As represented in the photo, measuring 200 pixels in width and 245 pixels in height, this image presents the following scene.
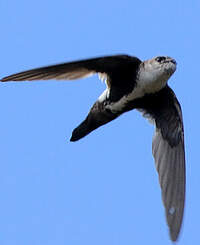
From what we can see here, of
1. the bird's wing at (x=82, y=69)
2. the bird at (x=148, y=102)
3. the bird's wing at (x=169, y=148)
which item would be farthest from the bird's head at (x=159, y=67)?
the bird's wing at (x=169, y=148)

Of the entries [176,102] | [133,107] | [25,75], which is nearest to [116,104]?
[133,107]

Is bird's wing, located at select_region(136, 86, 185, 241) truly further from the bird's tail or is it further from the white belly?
the bird's tail

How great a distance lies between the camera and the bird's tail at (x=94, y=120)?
22.7 ft

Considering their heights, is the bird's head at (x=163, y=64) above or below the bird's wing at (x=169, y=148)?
above

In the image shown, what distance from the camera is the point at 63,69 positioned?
6.12 metres

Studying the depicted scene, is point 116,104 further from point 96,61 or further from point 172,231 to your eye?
point 172,231

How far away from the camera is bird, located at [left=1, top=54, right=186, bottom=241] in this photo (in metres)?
6.28

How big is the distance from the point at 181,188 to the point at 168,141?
515 mm

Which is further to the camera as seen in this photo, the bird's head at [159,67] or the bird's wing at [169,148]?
the bird's wing at [169,148]

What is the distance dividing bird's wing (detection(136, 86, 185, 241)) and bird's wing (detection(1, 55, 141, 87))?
0.46 meters

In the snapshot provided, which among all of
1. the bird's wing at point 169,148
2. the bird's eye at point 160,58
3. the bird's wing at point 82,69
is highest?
the bird's eye at point 160,58

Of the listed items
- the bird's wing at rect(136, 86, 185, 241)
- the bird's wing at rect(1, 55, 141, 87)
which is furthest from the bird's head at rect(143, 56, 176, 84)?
the bird's wing at rect(136, 86, 185, 241)

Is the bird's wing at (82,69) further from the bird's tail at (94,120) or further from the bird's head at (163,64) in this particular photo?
the bird's tail at (94,120)

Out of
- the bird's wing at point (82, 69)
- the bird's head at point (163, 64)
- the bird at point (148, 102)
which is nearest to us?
the bird's wing at point (82, 69)
